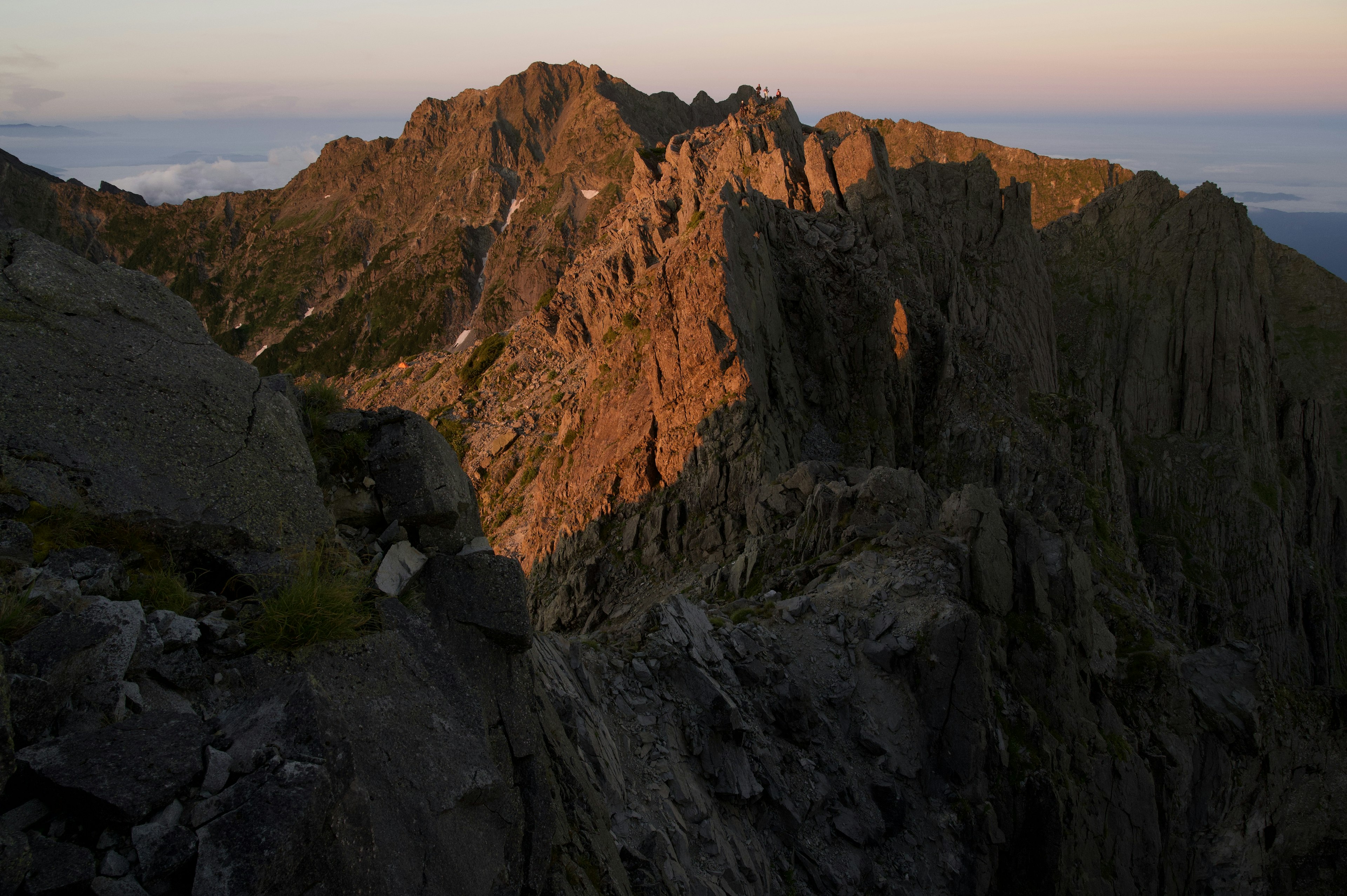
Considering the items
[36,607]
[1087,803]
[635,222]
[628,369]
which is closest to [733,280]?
[628,369]

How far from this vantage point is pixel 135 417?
7383mm

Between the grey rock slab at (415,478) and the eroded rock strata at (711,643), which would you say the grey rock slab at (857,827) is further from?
the grey rock slab at (415,478)

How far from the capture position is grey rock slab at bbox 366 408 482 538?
9.31m

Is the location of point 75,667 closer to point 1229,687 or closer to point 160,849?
point 160,849

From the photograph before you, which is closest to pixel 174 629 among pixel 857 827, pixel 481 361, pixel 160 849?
pixel 160 849

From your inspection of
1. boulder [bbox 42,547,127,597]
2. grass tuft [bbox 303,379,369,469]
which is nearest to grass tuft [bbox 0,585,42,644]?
boulder [bbox 42,547,127,597]

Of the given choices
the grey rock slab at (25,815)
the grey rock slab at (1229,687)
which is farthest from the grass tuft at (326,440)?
the grey rock slab at (1229,687)

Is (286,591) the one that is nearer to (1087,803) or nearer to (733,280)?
(1087,803)

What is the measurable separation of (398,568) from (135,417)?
304 cm

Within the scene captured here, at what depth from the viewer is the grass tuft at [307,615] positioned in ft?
21.3

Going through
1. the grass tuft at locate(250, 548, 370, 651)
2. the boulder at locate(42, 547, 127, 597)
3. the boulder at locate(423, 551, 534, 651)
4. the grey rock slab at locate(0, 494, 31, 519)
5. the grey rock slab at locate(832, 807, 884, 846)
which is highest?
the grey rock slab at locate(0, 494, 31, 519)

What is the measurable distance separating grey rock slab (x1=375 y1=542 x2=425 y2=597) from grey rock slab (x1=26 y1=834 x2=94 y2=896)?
11.1ft

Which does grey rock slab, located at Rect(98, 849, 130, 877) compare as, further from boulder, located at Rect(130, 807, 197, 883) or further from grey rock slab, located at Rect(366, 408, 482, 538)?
grey rock slab, located at Rect(366, 408, 482, 538)

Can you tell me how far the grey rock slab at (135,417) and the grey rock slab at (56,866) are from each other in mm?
3288
